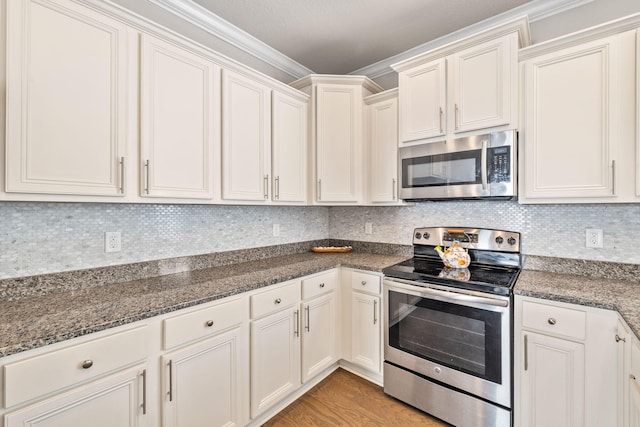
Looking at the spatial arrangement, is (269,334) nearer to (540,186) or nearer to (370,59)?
(540,186)

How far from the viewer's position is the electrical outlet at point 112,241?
1.63m

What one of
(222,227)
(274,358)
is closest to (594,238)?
(274,358)

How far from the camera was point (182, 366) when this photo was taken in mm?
1374

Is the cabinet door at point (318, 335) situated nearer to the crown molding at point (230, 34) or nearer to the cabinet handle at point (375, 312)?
the cabinet handle at point (375, 312)

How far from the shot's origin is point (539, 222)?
6.57 ft

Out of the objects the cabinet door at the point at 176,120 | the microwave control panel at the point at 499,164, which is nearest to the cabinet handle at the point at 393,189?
the microwave control panel at the point at 499,164

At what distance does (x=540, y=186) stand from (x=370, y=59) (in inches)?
72.5

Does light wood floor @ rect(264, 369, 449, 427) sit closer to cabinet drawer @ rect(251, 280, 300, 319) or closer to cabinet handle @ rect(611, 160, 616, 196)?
cabinet drawer @ rect(251, 280, 300, 319)

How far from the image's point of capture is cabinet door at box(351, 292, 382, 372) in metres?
2.17

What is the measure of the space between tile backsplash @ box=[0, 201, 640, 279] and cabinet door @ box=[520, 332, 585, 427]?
2.32ft

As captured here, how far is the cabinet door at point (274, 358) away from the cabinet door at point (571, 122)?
1.73 metres

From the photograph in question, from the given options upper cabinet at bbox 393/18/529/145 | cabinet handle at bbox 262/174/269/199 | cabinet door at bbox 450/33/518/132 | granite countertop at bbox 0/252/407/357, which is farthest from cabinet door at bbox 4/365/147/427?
cabinet door at bbox 450/33/518/132

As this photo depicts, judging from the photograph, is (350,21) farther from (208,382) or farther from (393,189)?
(208,382)

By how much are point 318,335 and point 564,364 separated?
4.68 feet
